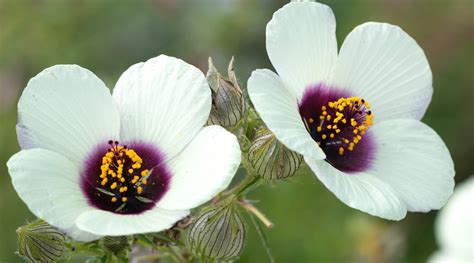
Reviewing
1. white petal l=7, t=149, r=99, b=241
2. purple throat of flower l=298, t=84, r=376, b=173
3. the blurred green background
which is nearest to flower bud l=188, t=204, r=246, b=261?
white petal l=7, t=149, r=99, b=241

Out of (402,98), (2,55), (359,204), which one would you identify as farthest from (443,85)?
(359,204)

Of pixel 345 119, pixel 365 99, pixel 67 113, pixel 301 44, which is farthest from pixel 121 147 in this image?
pixel 365 99

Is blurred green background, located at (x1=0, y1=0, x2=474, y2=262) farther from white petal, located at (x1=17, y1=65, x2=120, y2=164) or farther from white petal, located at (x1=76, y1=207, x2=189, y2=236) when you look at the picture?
white petal, located at (x1=76, y1=207, x2=189, y2=236)

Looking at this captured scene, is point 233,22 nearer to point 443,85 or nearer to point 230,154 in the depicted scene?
point 443,85

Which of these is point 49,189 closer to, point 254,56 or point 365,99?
point 365,99

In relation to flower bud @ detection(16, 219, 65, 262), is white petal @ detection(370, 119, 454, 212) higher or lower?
lower
